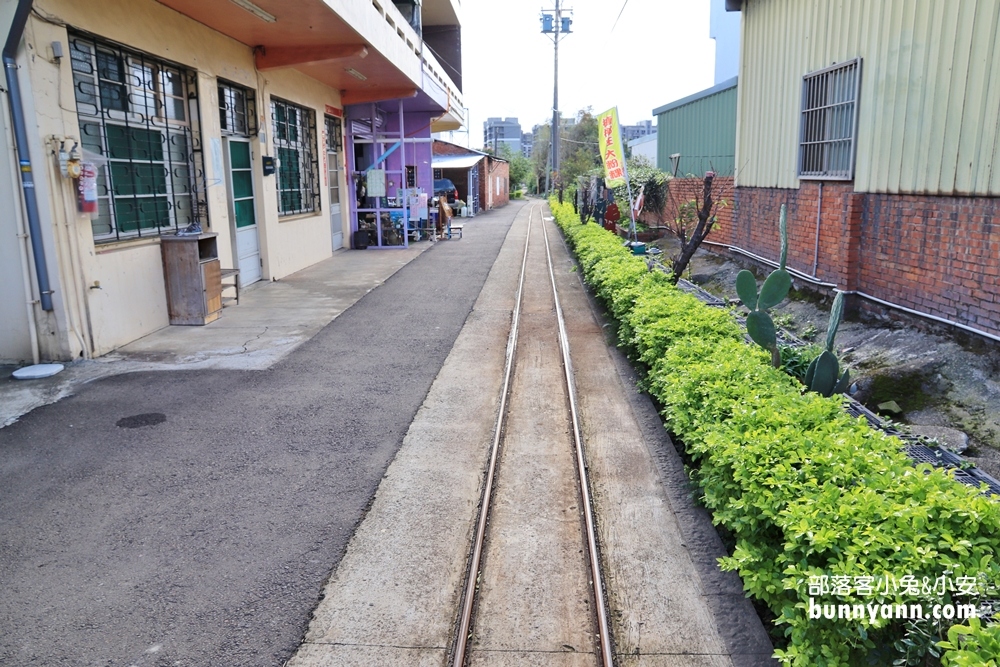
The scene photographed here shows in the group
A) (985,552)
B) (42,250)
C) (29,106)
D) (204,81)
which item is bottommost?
(985,552)

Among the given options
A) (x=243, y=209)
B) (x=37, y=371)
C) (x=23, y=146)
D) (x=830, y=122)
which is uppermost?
(x=830, y=122)

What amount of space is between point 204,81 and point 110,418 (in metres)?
6.23

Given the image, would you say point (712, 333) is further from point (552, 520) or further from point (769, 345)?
point (552, 520)

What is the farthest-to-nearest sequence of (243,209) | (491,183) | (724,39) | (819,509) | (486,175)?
(491,183) → (486,175) → (724,39) → (243,209) → (819,509)

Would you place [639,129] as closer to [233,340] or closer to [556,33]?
[556,33]

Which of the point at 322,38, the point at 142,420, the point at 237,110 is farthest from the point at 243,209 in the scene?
the point at 142,420

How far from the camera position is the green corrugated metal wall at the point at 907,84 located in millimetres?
6500

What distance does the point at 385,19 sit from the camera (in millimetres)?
13867

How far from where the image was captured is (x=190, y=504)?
4.58 meters

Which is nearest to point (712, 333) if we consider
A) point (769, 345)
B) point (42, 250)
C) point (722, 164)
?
point (769, 345)

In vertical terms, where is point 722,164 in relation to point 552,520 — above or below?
above

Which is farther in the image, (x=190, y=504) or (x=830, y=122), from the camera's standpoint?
(x=830, y=122)

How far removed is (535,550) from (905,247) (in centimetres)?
568

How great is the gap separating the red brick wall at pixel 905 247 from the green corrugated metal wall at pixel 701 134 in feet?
13.7
